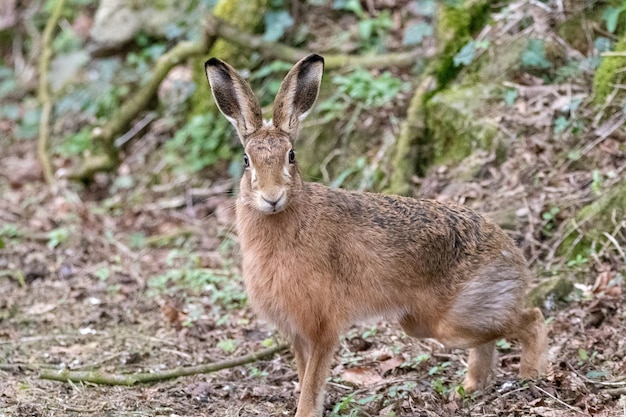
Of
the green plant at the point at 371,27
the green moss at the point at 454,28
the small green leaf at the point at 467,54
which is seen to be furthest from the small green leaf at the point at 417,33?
the small green leaf at the point at 467,54

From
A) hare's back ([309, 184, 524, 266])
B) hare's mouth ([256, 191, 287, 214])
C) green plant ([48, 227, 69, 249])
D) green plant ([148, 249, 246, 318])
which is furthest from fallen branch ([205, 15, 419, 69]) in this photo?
hare's mouth ([256, 191, 287, 214])

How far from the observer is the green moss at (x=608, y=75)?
23.5 ft

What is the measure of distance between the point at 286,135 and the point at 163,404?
180 centimetres

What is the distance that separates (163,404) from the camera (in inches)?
210

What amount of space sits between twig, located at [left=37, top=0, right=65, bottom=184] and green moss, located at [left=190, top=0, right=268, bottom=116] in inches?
80.8

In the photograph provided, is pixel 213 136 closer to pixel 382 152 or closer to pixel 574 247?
pixel 382 152

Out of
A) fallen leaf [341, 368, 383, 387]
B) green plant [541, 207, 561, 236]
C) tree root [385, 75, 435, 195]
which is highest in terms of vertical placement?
tree root [385, 75, 435, 195]

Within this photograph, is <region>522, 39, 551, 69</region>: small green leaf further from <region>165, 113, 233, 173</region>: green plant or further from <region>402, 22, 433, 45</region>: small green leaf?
<region>165, 113, 233, 173</region>: green plant

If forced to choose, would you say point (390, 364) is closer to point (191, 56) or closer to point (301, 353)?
point (301, 353)

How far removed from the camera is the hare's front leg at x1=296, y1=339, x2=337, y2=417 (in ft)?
16.5

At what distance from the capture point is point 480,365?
544 centimetres

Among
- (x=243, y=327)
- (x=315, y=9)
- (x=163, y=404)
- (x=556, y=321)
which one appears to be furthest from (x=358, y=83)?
(x=163, y=404)

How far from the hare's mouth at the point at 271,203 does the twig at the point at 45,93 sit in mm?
6455

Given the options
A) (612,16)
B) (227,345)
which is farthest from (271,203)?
(612,16)
